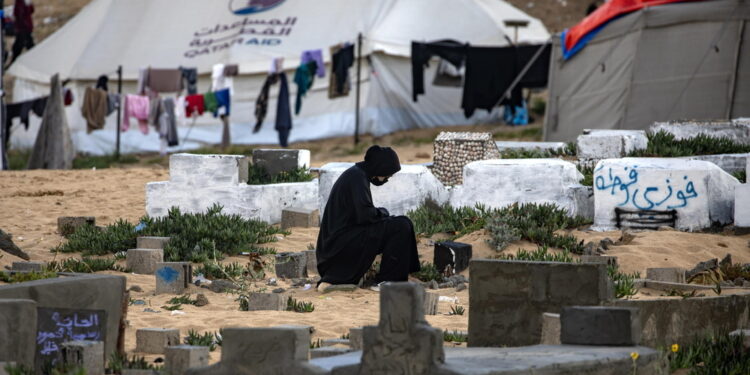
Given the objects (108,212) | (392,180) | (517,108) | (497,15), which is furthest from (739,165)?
(497,15)

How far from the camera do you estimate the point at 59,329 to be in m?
5.58

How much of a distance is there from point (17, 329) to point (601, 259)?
487 centimetres

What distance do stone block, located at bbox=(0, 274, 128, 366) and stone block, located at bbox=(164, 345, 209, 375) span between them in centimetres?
59

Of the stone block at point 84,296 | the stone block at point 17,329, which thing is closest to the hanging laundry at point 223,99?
the stone block at point 84,296

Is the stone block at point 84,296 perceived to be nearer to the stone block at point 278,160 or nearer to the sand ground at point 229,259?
the sand ground at point 229,259

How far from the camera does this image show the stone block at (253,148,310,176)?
41.1 ft

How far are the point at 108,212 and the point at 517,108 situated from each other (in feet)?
38.8

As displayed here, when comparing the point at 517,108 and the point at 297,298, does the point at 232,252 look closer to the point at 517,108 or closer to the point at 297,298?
the point at 297,298

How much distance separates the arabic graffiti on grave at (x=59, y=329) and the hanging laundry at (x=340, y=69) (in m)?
16.5

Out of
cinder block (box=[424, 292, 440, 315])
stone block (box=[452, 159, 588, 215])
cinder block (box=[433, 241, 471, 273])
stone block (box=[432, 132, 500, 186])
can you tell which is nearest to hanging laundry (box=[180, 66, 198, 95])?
stone block (box=[432, 132, 500, 186])

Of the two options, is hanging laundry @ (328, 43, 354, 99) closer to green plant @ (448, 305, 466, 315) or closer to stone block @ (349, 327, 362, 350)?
green plant @ (448, 305, 466, 315)

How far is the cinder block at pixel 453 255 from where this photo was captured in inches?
370

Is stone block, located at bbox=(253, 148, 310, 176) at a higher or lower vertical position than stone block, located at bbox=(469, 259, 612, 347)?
higher

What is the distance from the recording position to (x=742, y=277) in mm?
8703
